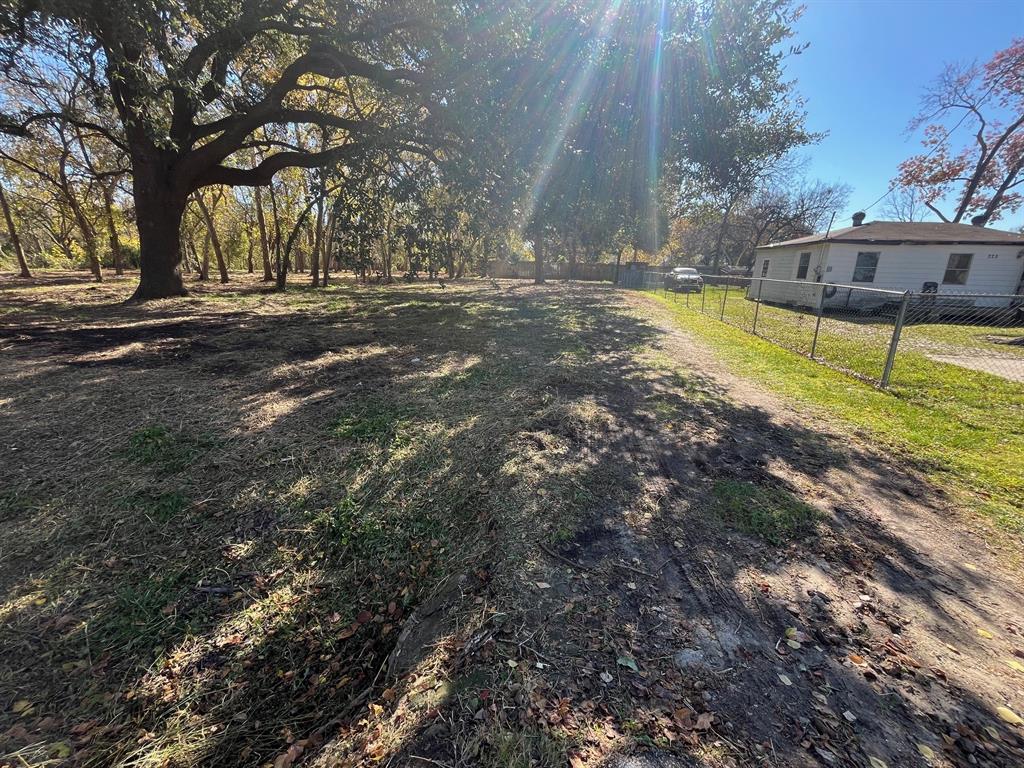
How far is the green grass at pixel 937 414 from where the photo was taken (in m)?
3.15

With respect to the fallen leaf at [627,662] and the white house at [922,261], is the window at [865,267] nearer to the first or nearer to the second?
the white house at [922,261]

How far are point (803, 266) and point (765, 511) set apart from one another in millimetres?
18248

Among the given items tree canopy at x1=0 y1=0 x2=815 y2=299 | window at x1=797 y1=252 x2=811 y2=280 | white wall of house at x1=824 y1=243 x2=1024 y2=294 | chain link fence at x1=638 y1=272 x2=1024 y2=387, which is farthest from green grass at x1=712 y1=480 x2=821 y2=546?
window at x1=797 y1=252 x2=811 y2=280

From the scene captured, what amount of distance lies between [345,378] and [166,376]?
5.99 feet

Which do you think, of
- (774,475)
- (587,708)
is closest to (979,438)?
(774,475)

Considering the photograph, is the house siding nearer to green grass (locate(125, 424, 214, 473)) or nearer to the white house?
the white house

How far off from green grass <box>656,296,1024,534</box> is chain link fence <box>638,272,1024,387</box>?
0.26 meters

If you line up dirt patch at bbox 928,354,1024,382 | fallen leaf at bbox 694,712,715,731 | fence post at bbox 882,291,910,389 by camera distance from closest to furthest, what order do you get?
fallen leaf at bbox 694,712,715,731
fence post at bbox 882,291,910,389
dirt patch at bbox 928,354,1024,382

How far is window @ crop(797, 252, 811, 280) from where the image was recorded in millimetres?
16391

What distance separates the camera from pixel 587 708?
57.4 inches

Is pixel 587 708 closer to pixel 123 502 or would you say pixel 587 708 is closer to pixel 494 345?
pixel 123 502

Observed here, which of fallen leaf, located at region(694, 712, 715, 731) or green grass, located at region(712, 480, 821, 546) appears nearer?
fallen leaf, located at region(694, 712, 715, 731)

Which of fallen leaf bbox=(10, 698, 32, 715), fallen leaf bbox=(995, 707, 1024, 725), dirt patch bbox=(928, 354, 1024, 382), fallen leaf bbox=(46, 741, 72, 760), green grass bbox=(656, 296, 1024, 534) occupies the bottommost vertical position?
fallen leaf bbox=(46, 741, 72, 760)

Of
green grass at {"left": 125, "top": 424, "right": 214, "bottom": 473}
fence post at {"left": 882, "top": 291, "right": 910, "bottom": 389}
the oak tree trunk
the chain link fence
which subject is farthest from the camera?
the oak tree trunk
